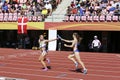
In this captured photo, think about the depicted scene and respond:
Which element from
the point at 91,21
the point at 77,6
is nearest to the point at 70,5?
the point at 77,6

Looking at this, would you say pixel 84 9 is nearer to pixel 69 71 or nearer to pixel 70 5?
pixel 70 5

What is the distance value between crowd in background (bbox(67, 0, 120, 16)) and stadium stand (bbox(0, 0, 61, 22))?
6.92ft

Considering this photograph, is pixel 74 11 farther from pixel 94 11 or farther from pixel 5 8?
pixel 5 8

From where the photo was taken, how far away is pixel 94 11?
25.0 meters

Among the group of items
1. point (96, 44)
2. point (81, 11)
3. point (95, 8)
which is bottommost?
point (96, 44)

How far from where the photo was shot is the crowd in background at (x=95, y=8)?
2434 centimetres

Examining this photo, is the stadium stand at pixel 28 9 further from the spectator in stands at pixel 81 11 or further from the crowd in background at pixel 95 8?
the spectator in stands at pixel 81 11

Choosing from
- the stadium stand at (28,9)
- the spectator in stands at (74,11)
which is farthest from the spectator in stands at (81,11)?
the stadium stand at (28,9)

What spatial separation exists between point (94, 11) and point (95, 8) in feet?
0.93

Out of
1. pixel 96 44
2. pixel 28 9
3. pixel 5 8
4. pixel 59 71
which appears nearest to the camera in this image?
pixel 59 71

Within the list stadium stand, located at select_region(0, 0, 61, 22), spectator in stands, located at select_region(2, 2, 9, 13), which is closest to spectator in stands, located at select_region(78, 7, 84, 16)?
stadium stand, located at select_region(0, 0, 61, 22)

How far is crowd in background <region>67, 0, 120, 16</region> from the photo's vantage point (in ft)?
79.9

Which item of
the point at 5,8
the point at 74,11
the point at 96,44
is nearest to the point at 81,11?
the point at 74,11

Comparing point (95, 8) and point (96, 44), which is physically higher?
point (95, 8)
